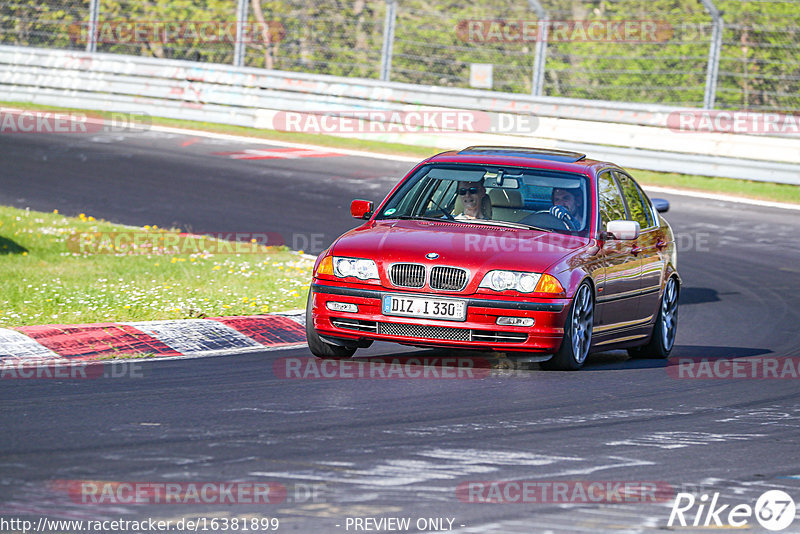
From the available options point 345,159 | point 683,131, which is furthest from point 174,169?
point 683,131

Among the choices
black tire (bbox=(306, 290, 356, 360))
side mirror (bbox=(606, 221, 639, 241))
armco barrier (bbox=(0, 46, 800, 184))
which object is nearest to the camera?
black tire (bbox=(306, 290, 356, 360))

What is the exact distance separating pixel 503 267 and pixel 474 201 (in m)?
1.26

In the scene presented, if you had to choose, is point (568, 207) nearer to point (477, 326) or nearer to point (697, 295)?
point (477, 326)

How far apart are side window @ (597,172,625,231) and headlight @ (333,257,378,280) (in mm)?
1917

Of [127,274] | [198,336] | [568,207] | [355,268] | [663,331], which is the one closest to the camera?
[355,268]

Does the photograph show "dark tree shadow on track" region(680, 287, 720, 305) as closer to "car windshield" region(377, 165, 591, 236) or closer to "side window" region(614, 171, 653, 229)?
"side window" region(614, 171, 653, 229)

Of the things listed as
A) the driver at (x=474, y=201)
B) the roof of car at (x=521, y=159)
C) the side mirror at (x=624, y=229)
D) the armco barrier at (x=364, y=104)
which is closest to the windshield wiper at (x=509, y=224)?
the driver at (x=474, y=201)

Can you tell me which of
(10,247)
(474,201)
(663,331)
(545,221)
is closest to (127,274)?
(10,247)

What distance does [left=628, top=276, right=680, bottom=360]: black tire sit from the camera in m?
10.6

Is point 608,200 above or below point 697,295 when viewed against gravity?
above

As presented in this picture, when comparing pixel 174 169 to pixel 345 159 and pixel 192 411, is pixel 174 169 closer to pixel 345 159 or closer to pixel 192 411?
pixel 345 159

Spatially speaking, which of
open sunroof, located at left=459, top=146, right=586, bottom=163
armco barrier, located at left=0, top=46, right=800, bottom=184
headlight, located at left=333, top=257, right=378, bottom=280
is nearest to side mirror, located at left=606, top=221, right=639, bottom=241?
open sunroof, located at left=459, top=146, right=586, bottom=163

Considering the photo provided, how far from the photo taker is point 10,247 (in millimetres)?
14156

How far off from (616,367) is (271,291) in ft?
11.8
